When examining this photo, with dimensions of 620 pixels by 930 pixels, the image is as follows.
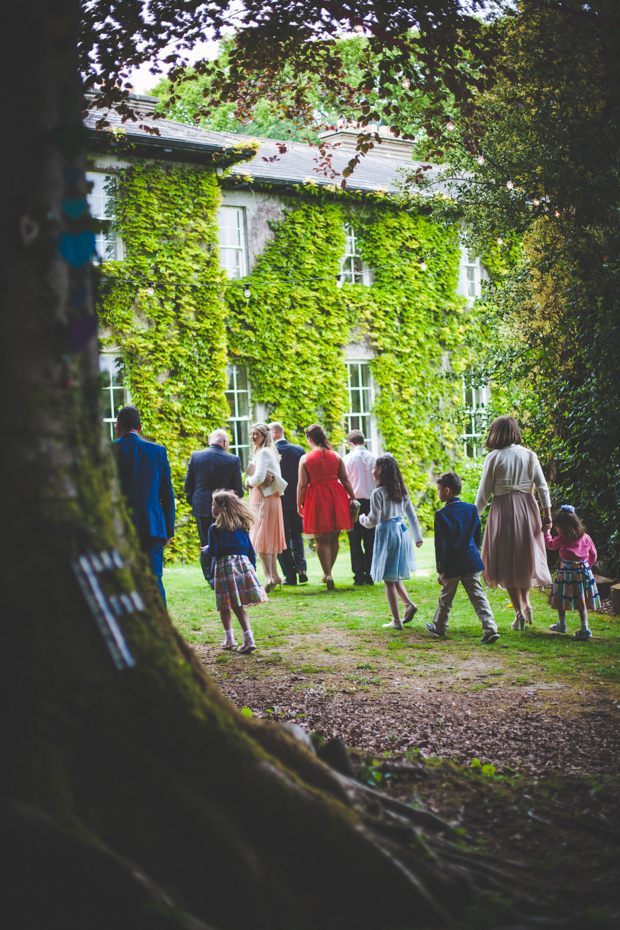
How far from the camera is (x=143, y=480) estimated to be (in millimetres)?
6715

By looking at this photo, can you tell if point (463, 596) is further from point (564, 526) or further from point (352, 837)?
point (352, 837)

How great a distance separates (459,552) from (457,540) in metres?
0.11

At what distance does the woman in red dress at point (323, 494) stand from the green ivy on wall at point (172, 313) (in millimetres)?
4829

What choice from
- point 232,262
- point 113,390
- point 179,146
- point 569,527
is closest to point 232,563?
point 569,527

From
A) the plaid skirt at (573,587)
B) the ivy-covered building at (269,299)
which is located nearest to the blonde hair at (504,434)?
the plaid skirt at (573,587)

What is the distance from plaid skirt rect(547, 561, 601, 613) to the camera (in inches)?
291

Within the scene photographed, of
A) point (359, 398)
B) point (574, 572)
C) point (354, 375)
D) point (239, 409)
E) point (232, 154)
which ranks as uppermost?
point (232, 154)

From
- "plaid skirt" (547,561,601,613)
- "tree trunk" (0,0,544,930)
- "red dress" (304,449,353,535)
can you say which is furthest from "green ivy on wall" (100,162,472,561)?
"tree trunk" (0,0,544,930)

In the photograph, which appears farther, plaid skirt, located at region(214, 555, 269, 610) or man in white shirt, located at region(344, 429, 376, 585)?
man in white shirt, located at region(344, 429, 376, 585)

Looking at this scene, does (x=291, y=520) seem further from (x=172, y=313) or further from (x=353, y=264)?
(x=353, y=264)

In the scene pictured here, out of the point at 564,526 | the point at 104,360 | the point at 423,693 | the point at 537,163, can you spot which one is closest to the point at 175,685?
the point at 423,693

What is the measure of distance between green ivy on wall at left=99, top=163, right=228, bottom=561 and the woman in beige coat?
818cm

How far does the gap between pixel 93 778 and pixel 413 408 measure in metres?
16.4

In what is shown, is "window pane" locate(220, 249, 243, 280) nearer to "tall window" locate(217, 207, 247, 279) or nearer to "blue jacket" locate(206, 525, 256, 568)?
"tall window" locate(217, 207, 247, 279)
